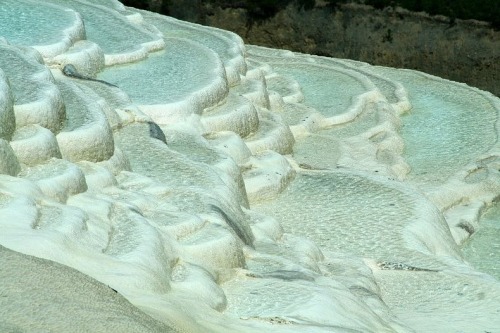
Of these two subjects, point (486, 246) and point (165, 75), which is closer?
point (486, 246)

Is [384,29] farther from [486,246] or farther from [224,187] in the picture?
[224,187]

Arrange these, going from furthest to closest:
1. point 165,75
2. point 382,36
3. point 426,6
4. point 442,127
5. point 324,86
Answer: point 382,36, point 426,6, point 324,86, point 442,127, point 165,75

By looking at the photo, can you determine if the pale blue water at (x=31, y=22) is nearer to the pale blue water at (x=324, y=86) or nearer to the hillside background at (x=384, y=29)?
the pale blue water at (x=324, y=86)

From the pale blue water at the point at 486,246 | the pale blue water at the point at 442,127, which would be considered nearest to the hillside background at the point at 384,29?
the pale blue water at the point at 442,127

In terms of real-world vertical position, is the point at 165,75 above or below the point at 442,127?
above

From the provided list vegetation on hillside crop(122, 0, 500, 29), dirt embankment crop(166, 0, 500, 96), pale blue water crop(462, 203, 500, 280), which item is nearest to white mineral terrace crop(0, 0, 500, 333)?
pale blue water crop(462, 203, 500, 280)

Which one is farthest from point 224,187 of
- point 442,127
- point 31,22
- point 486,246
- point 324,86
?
point 324,86

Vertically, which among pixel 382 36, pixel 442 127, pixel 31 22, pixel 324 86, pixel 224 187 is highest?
pixel 224 187
